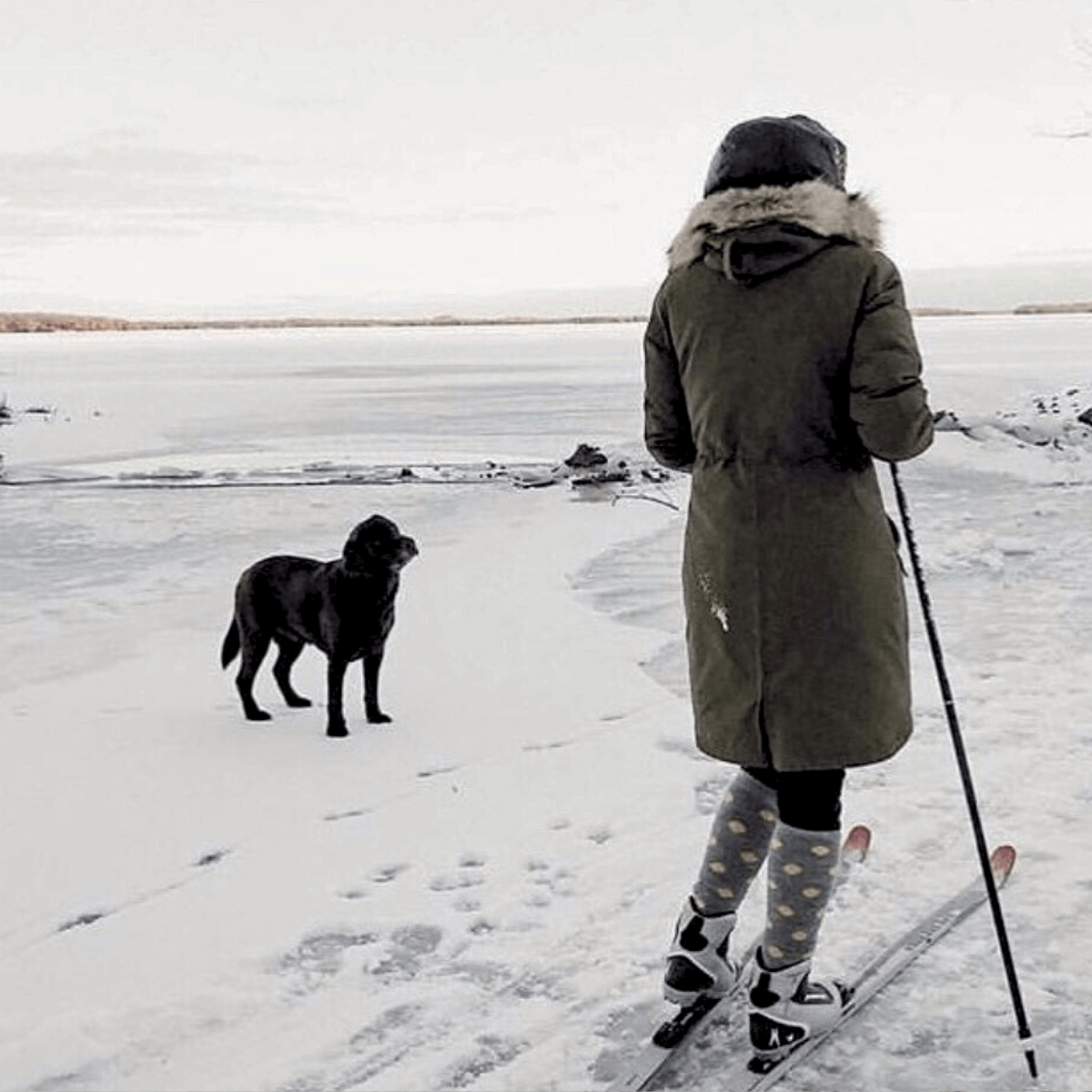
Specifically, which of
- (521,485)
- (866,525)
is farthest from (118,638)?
(521,485)

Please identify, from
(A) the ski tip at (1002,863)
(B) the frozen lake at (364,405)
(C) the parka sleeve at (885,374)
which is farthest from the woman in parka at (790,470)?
(B) the frozen lake at (364,405)

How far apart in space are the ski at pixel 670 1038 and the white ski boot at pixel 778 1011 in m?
0.13

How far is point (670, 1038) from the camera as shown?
3.08 m

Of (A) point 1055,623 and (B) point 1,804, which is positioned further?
(A) point 1055,623

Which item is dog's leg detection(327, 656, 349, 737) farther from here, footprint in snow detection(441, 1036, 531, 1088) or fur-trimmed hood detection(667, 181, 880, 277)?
fur-trimmed hood detection(667, 181, 880, 277)

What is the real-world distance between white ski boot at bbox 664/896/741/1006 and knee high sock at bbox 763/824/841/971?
0.58 feet

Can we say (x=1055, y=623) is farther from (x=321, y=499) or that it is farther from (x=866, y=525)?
(x=321, y=499)

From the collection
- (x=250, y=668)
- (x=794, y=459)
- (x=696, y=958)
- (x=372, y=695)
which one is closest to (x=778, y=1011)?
(x=696, y=958)

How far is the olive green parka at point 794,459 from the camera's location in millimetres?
2631

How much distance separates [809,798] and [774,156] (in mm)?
1305

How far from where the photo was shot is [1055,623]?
738cm

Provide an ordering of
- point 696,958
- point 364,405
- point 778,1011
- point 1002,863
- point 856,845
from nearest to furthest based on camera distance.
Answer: point 778,1011
point 696,958
point 1002,863
point 856,845
point 364,405

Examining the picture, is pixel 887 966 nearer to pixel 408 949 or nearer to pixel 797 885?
pixel 797 885

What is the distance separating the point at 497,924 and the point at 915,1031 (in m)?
1.17
